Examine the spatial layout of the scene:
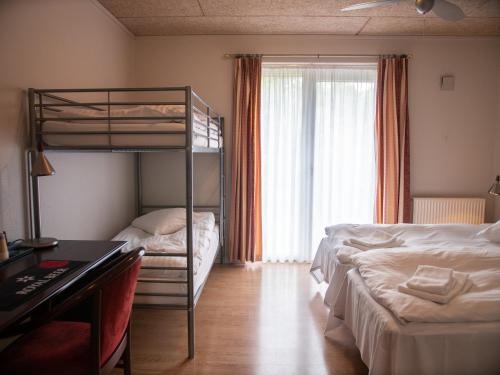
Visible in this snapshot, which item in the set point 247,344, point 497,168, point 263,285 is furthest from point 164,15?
point 497,168

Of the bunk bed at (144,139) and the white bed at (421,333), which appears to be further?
the bunk bed at (144,139)

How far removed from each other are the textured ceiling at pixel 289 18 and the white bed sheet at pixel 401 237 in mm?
2071

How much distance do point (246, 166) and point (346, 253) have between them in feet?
5.84

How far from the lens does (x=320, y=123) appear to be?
4.00 m

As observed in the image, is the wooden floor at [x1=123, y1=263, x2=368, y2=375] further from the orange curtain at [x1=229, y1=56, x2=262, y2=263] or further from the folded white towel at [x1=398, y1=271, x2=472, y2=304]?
the folded white towel at [x1=398, y1=271, x2=472, y2=304]

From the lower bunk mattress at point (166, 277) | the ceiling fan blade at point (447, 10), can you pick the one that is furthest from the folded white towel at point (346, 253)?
the ceiling fan blade at point (447, 10)

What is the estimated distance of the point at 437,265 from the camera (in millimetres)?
2205

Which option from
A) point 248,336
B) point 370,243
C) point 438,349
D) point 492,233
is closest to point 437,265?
point 370,243

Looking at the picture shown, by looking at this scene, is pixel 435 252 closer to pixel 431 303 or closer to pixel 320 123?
pixel 431 303

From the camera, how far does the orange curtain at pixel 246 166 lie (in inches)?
153

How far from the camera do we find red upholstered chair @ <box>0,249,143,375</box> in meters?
1.29

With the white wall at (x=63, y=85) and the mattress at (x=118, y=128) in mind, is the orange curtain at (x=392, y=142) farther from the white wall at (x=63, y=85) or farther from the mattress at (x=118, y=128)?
the white wall at (x=63, y=85)

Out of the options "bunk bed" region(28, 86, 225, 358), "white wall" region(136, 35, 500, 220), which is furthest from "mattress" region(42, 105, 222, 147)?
"white wall" region(136, 35, 500, 220)

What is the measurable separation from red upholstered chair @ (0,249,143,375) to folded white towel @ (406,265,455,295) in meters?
1.45
